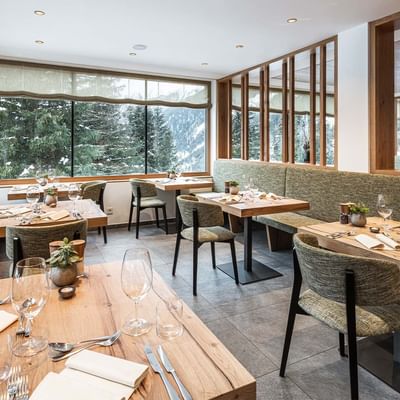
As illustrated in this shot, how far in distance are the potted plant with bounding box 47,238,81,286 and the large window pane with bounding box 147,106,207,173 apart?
5.10 metres

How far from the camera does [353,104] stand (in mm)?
4035

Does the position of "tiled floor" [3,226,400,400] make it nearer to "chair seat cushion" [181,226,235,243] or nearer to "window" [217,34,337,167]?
"chair seat cushion" [181,226,235,243]

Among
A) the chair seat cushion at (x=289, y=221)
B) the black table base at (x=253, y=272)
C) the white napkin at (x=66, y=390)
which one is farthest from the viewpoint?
the chair seat cushion at (x=289, y=221)

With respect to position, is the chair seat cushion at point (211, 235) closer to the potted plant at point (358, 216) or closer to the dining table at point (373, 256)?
the dining table at point (373, 256)

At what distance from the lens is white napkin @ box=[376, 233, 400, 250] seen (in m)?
2.09

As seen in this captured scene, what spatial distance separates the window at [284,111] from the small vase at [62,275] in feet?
12.5

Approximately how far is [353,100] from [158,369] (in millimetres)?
3977

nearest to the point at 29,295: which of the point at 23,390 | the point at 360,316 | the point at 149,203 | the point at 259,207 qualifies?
the point at 23,390

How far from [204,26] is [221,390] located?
4.01 m

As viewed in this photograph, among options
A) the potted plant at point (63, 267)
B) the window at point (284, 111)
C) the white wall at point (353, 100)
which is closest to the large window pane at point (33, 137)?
the window at point (284, 111)

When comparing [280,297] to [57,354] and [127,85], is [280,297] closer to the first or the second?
[57,354]

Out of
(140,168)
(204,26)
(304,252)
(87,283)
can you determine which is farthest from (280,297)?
(140,168)

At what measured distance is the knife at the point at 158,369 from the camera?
76 cm

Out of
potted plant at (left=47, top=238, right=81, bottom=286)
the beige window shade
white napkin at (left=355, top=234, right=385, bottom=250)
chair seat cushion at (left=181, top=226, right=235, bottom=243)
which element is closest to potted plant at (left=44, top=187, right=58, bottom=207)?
chair seat cushion at (left=181, top=226, right=235, bottom=243)
